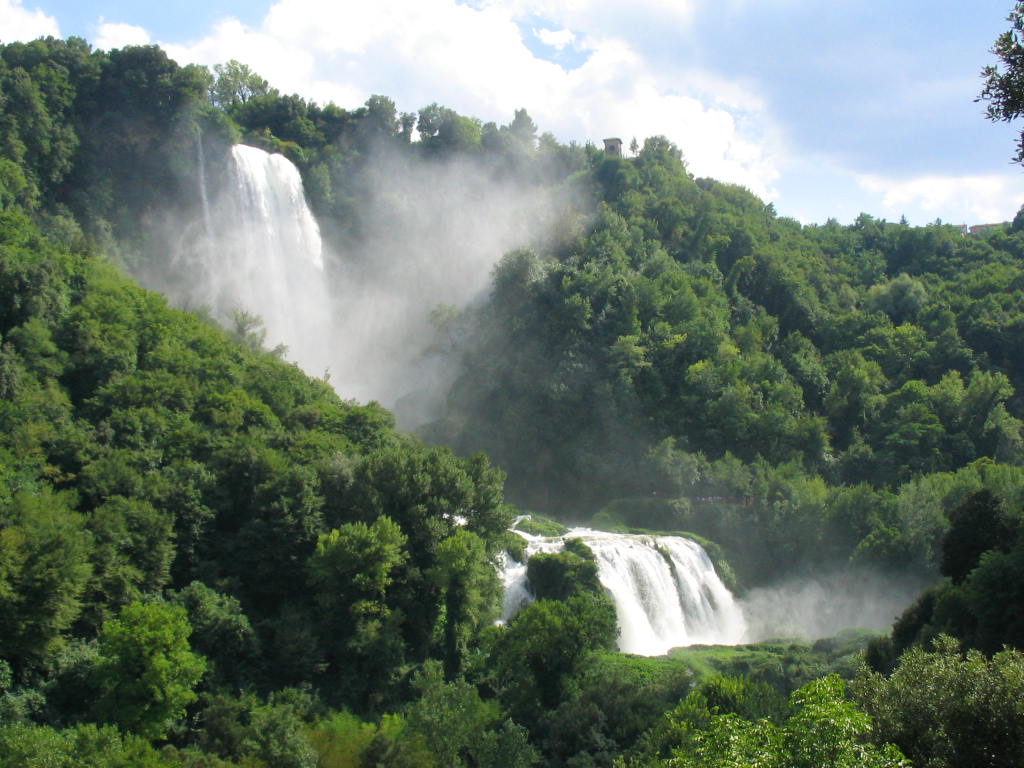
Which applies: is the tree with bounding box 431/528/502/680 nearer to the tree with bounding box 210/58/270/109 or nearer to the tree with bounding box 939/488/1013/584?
the tree with bounding box 939/488/1013/584

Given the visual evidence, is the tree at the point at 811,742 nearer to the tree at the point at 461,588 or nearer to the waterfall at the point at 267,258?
the tree at the point at 461,588

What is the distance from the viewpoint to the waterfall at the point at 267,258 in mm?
62938

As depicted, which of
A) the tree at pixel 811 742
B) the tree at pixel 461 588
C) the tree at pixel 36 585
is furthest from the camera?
the tree at pixel 461 588

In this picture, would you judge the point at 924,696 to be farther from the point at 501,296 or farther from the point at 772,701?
the point at 501,296

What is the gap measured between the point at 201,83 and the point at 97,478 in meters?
40.5

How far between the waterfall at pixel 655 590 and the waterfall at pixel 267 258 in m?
30.0

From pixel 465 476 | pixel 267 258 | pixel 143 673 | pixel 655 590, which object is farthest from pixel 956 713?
pixel 267 258

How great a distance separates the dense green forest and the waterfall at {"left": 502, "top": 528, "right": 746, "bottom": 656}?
73.6 inches

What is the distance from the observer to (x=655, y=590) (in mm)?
44438

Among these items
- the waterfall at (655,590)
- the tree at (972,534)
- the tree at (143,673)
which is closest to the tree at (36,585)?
the tree at (143,673)

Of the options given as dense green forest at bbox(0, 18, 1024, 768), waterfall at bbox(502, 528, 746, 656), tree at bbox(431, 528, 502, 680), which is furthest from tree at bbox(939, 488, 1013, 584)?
tree at bbox(431, 528, 502, 680)

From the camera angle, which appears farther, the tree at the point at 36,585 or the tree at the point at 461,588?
the tree at the point at 461,588

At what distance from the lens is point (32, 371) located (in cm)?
3641

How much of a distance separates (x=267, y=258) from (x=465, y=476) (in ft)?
121
